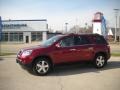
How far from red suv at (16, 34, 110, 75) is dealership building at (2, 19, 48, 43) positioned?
53.7m

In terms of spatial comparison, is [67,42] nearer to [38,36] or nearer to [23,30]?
[23,30]

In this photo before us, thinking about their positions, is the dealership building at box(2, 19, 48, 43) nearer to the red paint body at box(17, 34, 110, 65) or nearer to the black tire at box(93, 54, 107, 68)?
the black tire at box(93, 54, 107, 68)

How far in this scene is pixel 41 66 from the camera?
10.5m

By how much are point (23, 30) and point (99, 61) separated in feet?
181

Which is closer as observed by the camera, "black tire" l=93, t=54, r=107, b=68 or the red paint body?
the red paint body

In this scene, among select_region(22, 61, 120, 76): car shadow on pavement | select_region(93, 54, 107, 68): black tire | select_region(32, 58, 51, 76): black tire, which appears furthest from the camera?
select_region(93, 54, 107, 68): black tire

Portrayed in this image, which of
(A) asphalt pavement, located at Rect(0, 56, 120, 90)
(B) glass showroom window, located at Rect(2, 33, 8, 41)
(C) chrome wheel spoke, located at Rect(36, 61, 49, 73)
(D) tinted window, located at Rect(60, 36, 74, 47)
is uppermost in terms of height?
(B) glass showroom window, located at Rect(2, 33, 8, 41)

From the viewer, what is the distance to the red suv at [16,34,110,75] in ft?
34.5

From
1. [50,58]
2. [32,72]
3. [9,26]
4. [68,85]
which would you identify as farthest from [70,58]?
[9,26]

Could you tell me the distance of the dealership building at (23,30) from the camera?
65.5 m

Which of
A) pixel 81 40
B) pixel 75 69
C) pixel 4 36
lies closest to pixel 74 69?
pixel 75 69

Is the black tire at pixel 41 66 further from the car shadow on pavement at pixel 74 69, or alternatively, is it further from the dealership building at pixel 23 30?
the dealership building at pixel 23 30

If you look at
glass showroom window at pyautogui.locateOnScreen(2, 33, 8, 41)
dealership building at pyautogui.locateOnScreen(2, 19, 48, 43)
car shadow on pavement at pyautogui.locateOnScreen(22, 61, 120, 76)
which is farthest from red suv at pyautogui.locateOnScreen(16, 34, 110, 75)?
glass showroom window at pyautogui.locateOnScreen(2, 33, 8, 41)

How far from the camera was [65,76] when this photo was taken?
1037cm
